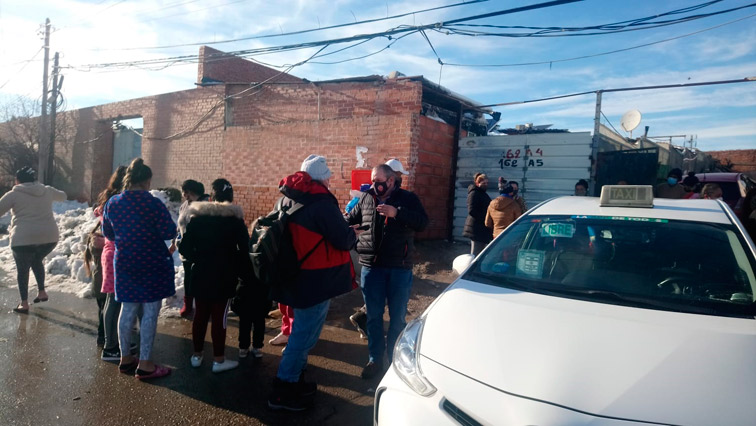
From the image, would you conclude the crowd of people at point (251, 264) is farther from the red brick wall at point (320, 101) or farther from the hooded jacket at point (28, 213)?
the red brick wall at point (320, 101)

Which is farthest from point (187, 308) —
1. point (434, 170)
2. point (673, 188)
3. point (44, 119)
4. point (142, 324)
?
point (44, 119)

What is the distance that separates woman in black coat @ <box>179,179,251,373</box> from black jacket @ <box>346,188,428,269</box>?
3.50ft

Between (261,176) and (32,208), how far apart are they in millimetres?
5073

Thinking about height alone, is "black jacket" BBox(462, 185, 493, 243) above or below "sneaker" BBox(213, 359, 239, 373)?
above

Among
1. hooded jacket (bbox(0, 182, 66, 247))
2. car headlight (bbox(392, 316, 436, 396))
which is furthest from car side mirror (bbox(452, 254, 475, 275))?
hooded jacket (bbox(0, 182, 66, 247))

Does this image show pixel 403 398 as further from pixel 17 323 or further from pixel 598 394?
pixel 17 323

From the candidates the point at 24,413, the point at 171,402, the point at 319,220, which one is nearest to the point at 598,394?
the point at 319,220

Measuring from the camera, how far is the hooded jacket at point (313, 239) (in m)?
3.10

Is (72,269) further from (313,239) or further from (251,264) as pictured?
(313,239)

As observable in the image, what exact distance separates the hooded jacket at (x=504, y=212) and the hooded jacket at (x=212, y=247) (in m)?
3.23

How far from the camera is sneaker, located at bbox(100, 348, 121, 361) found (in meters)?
4.04

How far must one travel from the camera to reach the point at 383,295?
146 inches

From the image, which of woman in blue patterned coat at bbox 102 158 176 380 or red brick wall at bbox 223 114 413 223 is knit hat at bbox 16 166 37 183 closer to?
woman in blue patterned coat at bbox 102 158 176 380

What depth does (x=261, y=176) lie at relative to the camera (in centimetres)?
1005
